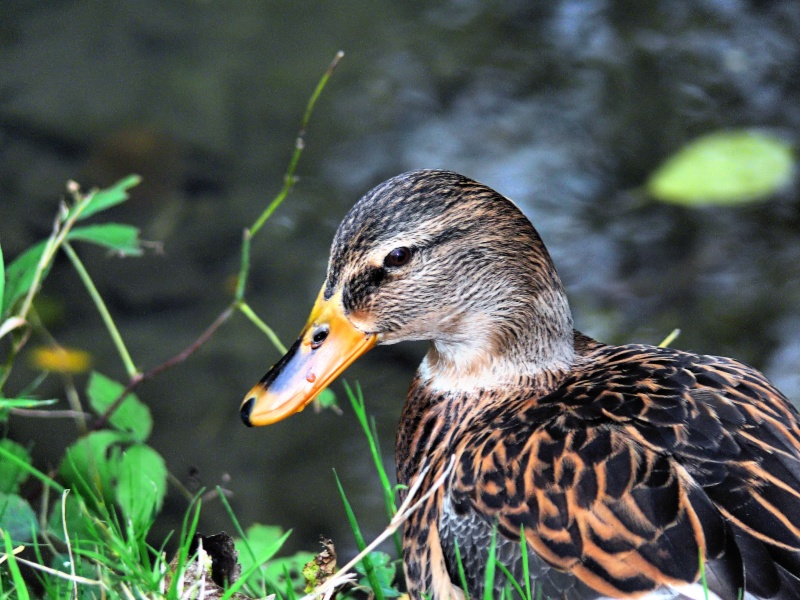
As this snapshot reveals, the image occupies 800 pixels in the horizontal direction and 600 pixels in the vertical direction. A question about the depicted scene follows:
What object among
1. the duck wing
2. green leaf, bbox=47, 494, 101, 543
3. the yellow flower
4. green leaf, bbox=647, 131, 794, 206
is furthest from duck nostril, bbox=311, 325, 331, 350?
green leaf, bbox=647, 131, 794, 206

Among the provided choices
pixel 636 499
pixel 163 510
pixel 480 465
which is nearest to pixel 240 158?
pixel 163 510

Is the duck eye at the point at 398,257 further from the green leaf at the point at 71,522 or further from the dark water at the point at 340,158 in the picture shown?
the dark water at the point at 340,158

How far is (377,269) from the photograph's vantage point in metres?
2.90

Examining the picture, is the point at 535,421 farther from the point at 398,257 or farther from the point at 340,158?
the point at 340,158

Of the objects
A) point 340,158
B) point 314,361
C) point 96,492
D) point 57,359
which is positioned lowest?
point 57,359

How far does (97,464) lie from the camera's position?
10.2ft

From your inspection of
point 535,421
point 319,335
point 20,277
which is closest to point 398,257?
point 319,335

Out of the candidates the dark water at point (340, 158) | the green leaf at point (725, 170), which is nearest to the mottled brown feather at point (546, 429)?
A: the dark water at point (340, 158)

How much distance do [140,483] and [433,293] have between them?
3.43 ft

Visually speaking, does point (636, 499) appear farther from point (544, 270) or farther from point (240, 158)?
point (240, 158)

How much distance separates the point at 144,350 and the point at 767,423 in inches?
125

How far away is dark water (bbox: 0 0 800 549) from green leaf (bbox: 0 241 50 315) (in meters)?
1.31

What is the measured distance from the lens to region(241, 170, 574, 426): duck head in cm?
289

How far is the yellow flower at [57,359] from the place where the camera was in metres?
4.78
